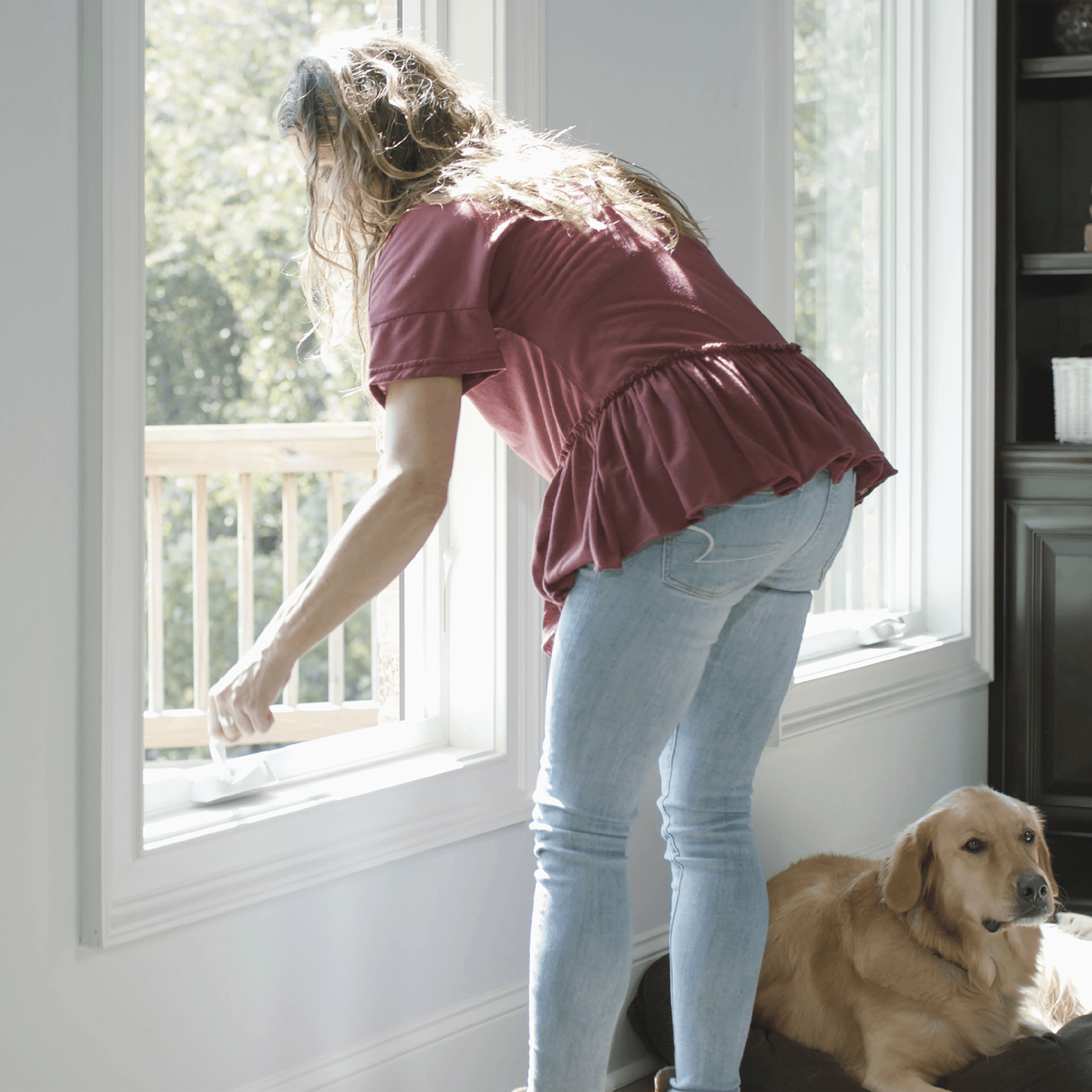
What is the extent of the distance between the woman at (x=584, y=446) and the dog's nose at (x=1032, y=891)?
0.55 meters

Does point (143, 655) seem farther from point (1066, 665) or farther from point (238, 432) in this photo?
point (1066, 665)

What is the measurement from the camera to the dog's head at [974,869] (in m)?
1.56

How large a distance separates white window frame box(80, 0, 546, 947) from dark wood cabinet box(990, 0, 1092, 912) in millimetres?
1489

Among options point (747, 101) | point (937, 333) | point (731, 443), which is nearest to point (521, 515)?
point (731, 443)

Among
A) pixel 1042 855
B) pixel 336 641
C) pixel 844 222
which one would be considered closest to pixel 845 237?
pixel 844 222

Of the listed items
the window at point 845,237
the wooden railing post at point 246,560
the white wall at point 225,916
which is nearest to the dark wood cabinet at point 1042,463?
the window at point 845,237

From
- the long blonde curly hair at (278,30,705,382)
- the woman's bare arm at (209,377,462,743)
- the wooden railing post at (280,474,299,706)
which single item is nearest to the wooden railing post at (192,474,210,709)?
the wooden railing post at (280,474,299,706)

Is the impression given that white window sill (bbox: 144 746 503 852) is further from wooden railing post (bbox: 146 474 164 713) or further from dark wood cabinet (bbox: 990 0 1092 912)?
dark wood cabinet (bbox: 990 0 1092 912)

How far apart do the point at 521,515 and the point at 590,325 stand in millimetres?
666

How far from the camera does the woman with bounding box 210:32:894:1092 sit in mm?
1038

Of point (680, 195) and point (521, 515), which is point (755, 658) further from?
point (680, 195)

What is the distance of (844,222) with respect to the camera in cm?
265

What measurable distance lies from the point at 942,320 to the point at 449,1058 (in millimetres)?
1997

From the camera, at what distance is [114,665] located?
1263 millimetres
